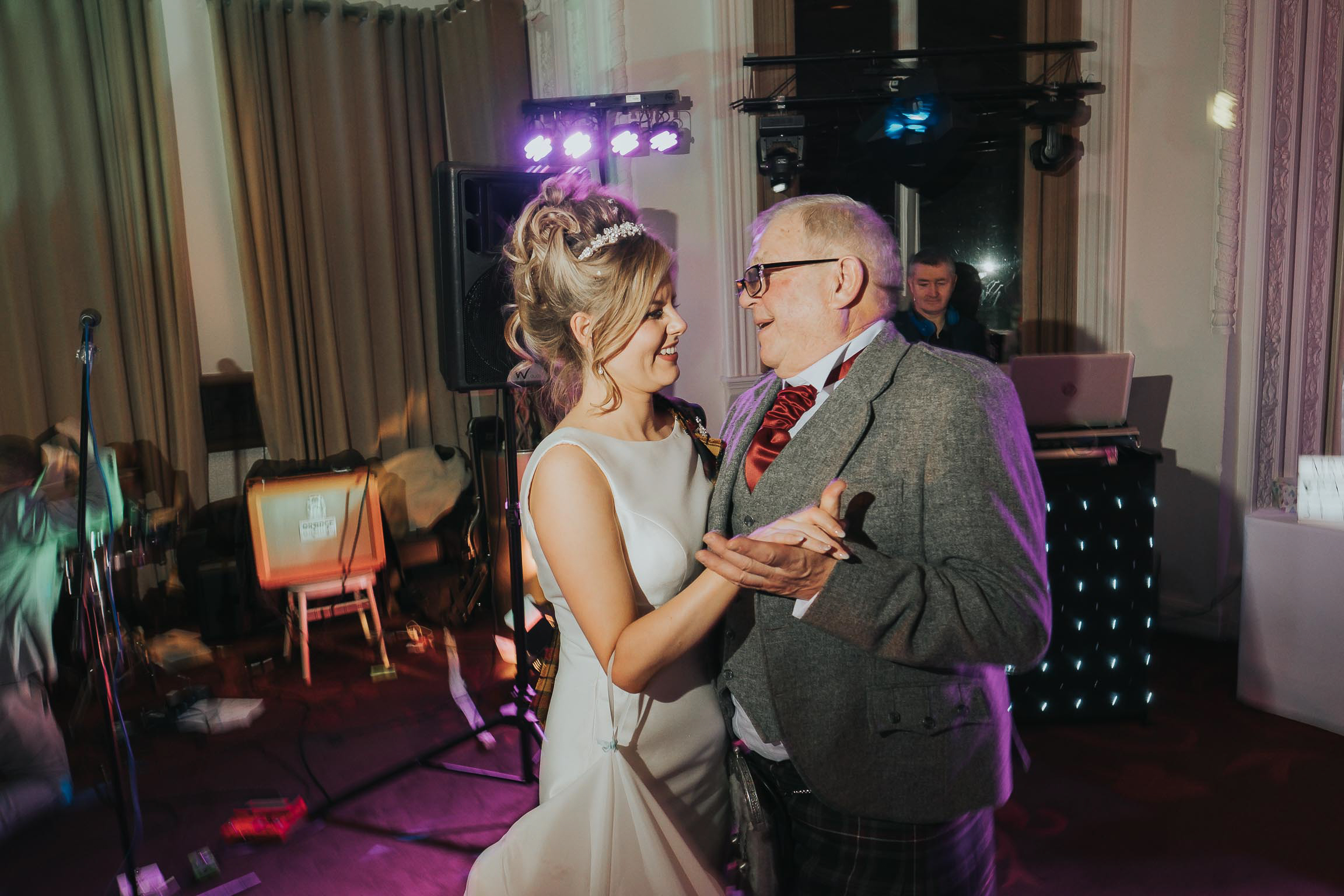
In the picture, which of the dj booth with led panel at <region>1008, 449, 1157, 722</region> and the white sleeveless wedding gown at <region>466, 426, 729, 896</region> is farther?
the dj booth with led panel at <region>1008, 449, 1157, 722</region>

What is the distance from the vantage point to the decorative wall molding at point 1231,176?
4.00m

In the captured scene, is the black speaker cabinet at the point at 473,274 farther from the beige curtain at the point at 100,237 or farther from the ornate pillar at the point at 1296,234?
the ornate pillar at the point at 1296,234

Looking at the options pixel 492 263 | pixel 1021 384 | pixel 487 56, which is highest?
pixel 487 56

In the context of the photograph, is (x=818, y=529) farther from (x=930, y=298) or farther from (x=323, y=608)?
(x=323, y=608)

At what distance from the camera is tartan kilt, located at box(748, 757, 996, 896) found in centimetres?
129

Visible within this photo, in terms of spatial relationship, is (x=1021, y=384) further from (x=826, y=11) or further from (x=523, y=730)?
(x=826, y=11)

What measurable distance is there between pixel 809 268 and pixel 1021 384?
7.26 ft

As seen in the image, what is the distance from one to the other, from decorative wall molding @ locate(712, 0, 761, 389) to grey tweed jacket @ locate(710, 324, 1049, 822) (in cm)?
329

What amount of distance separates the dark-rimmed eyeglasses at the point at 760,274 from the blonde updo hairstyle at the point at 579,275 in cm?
18

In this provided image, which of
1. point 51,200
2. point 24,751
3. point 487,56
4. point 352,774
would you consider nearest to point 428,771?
point 352,774

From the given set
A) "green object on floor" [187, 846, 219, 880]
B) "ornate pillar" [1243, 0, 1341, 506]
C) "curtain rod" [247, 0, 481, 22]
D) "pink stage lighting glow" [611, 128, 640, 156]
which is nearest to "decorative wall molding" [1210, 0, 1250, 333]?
"ornate pillar" [1243, 0, 1341, 506]

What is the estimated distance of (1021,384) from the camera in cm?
331

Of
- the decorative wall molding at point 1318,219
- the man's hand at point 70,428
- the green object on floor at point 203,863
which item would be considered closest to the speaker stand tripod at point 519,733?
the green object on floor at point 203,863

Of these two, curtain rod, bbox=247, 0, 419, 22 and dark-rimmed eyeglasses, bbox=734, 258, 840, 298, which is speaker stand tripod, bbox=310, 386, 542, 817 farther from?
curtain rod, bbox=247, 0, 419, 22
